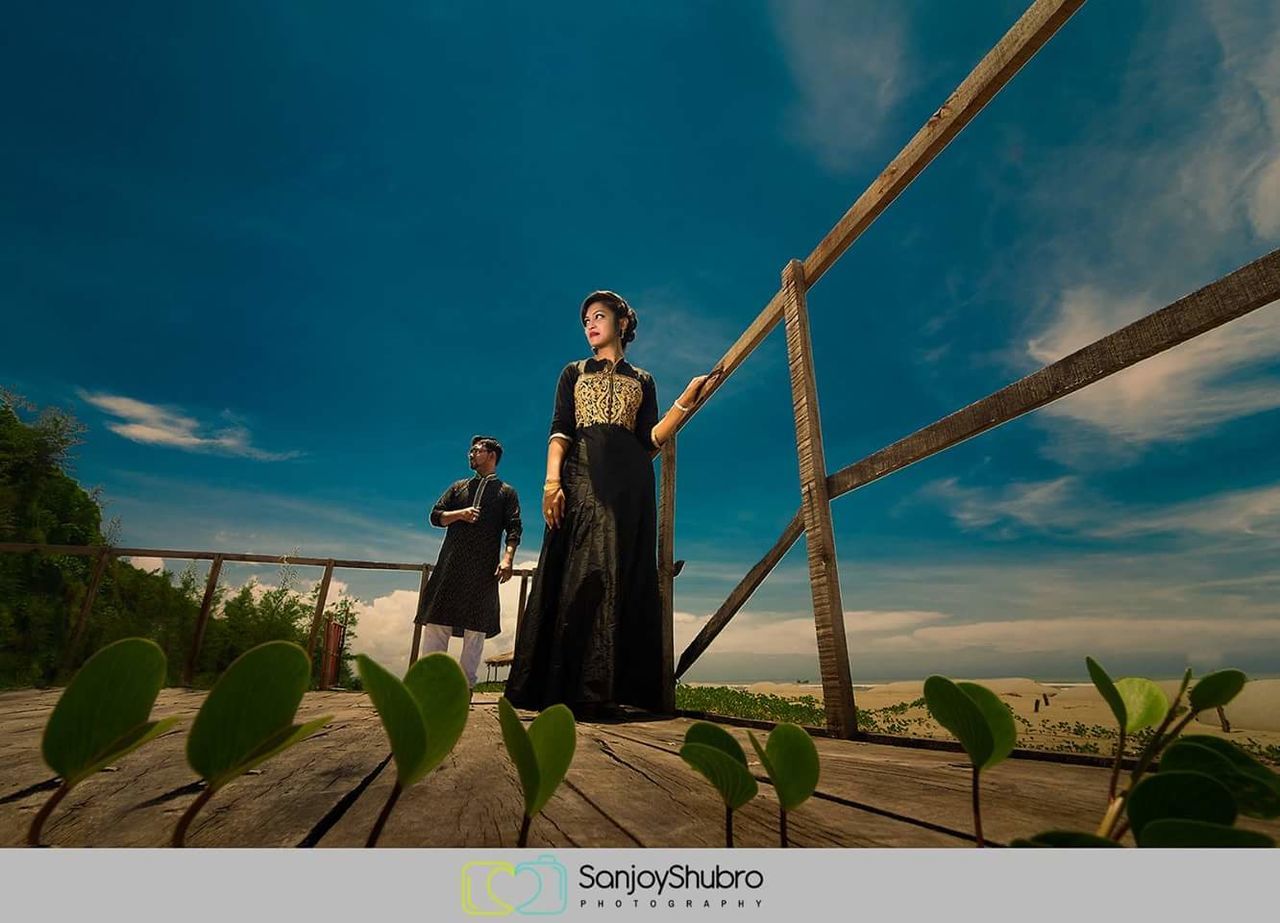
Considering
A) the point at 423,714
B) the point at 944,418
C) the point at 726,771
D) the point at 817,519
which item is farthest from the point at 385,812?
the point at 817,519

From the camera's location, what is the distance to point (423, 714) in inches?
9.5

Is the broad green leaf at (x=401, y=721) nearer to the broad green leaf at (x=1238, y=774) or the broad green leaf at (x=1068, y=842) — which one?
the broad green leaf at (x=1068, y=842)

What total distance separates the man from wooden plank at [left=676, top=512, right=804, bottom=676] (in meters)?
1.70

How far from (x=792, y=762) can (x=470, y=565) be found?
4.39 m

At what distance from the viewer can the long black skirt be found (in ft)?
7.80

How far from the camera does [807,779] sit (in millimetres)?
290

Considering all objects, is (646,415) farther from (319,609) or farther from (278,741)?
(319,609)

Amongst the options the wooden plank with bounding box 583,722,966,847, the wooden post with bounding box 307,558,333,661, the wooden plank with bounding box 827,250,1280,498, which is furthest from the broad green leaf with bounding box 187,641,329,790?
the wooden post with bounding box 307,558,333,661

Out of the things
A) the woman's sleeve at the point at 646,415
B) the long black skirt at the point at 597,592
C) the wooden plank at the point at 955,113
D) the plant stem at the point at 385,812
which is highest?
the wooden plank at the point at 955,113

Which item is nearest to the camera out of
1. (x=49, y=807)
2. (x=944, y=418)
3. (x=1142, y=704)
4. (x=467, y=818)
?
(x=49, y=807)

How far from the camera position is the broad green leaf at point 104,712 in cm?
20

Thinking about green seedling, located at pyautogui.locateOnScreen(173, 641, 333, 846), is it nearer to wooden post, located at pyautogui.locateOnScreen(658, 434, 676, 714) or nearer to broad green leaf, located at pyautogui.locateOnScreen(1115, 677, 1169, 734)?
broad green leaf, located at pyautogui.locateOnScreen(1115, 677, 1169, 734)

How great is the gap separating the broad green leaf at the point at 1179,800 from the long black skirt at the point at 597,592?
218 cm
